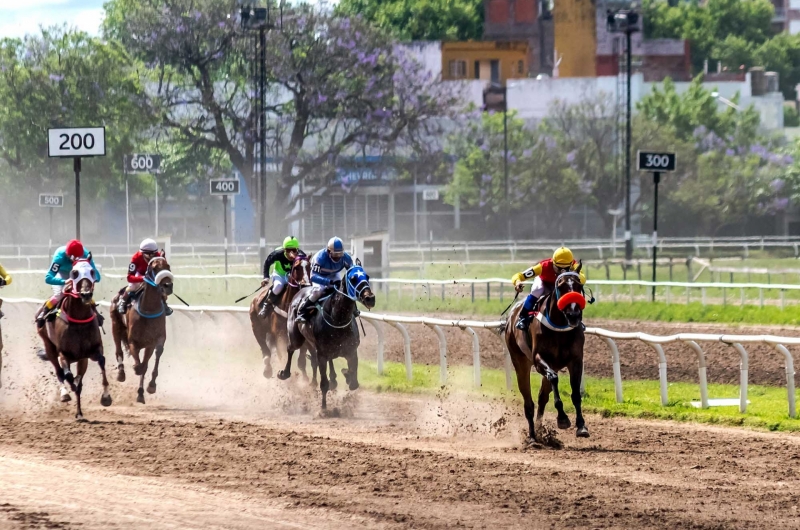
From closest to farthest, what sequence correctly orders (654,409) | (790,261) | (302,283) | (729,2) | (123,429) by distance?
(123,429) < (654,409) < (302,283) < (790,261) < (729,2)

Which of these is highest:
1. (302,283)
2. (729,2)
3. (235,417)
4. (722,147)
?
(729,2)

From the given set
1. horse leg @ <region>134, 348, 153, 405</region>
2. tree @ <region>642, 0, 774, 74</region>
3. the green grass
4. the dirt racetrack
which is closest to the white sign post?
horse leg @ <region>134, 348, 153, 405</region>

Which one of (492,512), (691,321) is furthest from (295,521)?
(691,321)

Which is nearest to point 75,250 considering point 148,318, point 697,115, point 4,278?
point 4,278

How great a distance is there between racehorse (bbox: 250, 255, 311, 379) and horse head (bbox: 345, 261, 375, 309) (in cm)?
212

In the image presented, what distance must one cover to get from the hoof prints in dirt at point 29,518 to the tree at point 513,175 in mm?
47824

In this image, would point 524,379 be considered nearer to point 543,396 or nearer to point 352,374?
point 543,396

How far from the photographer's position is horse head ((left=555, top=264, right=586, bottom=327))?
11.2 metres

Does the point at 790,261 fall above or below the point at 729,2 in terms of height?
below

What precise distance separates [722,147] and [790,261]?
20.9m

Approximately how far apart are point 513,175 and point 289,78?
491 inches

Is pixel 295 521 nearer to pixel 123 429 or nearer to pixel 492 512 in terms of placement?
pixel 492 512

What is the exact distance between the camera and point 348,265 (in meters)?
14.4

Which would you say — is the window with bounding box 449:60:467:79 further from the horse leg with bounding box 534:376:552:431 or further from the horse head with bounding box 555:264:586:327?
the horse head with bounding box 555:264:586:327
